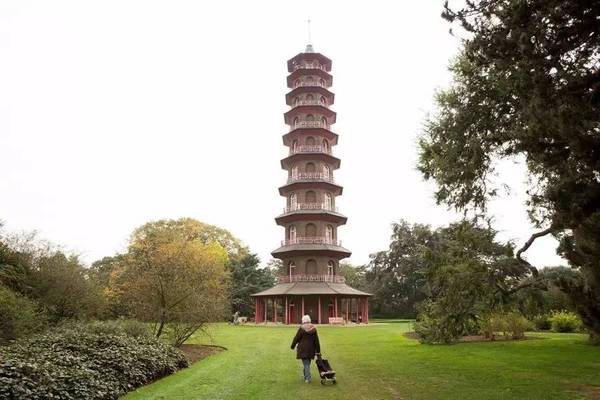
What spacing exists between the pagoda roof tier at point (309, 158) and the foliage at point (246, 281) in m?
15.4

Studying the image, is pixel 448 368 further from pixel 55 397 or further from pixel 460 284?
pixel 55 397

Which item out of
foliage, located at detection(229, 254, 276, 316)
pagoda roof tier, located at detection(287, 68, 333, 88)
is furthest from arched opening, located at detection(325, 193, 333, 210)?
foliage, located at detection(229, 254, 276, 316)

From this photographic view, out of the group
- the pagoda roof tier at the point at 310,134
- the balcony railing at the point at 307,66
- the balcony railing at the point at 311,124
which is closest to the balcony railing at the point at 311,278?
the pagoda roof tier at the point at 310,134

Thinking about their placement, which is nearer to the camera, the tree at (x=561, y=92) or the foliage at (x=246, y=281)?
the tree at (x=561, y=92)

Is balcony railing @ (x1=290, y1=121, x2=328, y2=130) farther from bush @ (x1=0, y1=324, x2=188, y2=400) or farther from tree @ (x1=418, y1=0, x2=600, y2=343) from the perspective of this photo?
tree @ (x1=418, y1=0, x2=600, y2=343)

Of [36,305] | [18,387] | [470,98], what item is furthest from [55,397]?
[470,98]

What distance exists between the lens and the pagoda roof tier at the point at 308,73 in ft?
140

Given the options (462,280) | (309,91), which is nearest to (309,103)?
(309,91)

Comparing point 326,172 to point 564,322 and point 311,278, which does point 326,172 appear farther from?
point 564,322

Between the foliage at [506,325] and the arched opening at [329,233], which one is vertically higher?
the arched opening at [329,233]

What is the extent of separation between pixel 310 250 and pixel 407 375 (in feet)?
87.6

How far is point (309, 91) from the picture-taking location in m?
42.7

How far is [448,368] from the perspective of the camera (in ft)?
41.2

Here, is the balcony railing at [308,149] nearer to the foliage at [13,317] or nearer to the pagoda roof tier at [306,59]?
the pagoda roof tier at [306,59]
